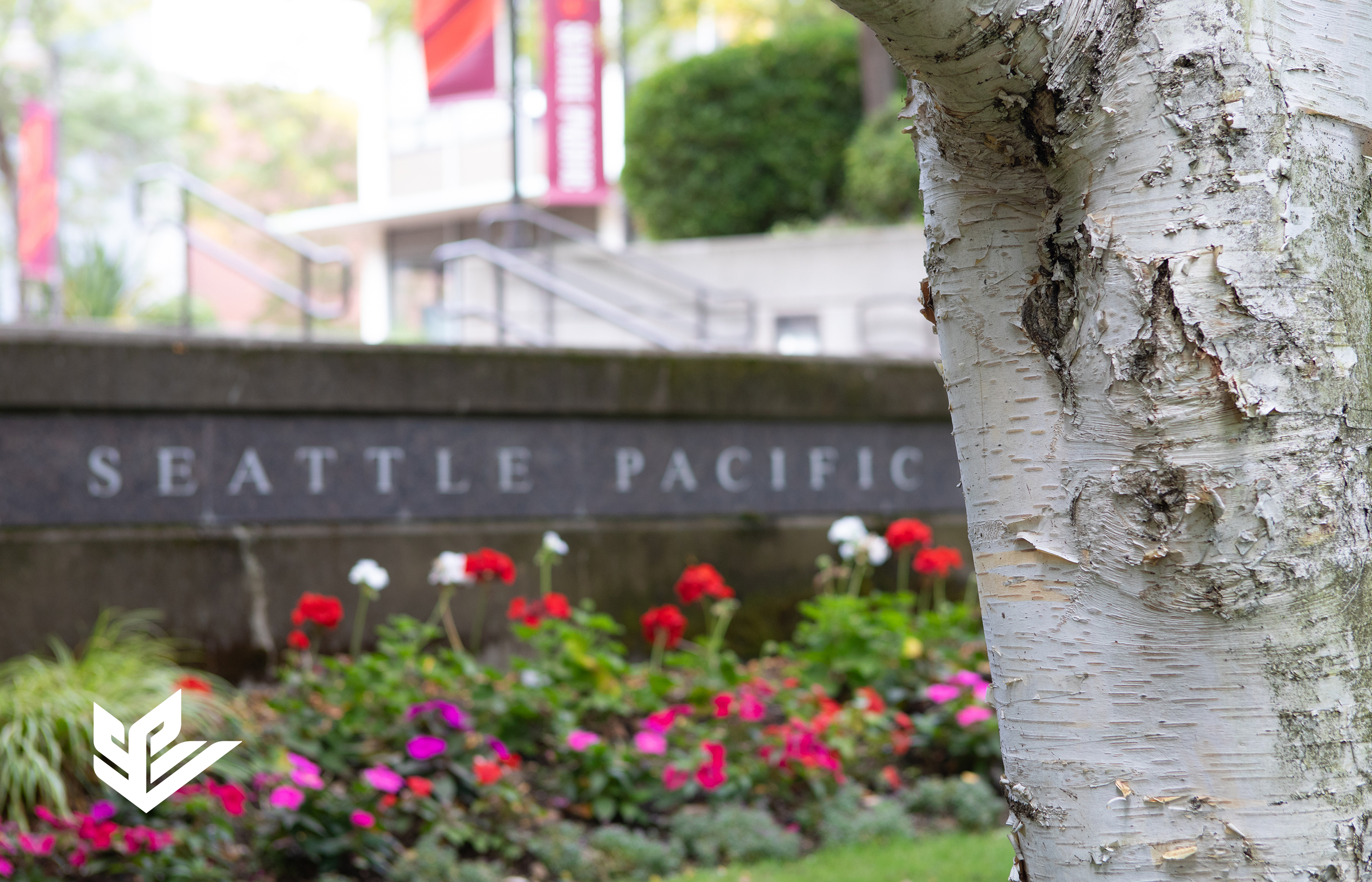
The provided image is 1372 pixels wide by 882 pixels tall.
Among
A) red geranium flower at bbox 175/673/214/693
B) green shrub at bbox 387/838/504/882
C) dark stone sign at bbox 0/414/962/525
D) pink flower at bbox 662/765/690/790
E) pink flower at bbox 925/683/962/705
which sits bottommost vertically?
green shrub at bbox 387/838/504/882

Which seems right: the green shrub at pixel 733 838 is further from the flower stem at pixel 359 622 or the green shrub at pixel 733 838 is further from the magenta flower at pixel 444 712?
the flower stem at pixel 359 622

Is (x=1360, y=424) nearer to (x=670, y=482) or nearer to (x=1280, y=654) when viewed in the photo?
(x=1280, y=654)

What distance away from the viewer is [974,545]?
5.20 feet

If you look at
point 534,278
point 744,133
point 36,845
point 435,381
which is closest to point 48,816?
point 36,845

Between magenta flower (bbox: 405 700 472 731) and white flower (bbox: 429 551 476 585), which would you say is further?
white flower (bbox: 429 551 476 585)

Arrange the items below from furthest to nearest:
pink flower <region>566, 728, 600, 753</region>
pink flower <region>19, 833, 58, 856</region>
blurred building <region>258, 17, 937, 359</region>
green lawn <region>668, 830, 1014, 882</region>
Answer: blurred building <region>258, 17, 937, 359</region>, pink flower <region>566, 728, 600, 753</region>, green lawn <region>668, 830, 1014, 882</region>, pink flower <region>19, 833, 58, 856</region>

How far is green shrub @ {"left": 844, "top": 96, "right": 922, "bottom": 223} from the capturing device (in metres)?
13.2

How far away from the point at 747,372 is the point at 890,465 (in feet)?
3.56

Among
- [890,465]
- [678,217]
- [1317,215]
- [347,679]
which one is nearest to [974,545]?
[1317,215]

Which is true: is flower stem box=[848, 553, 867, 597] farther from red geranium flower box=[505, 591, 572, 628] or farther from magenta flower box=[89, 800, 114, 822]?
magenta flower box=[89, 800, 114, 822]

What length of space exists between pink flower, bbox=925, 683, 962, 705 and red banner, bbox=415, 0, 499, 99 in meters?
8.10

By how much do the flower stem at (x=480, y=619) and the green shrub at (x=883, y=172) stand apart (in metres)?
8.92

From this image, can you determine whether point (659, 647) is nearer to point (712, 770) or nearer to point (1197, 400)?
point (712, 770)

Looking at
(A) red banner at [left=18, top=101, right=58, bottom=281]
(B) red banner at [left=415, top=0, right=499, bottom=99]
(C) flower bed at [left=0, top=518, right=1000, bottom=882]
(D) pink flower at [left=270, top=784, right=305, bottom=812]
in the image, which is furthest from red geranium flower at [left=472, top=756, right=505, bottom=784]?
(A) red banner at [left=18, top=101, right=58, bottom=281]
